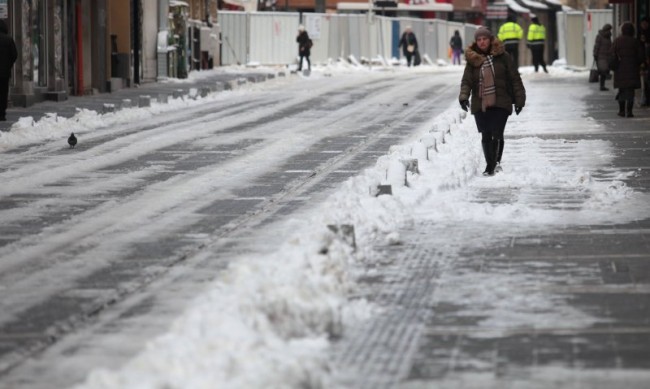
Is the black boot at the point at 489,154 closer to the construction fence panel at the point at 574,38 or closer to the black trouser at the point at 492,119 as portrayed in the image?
the black trouser at the point at 492,119

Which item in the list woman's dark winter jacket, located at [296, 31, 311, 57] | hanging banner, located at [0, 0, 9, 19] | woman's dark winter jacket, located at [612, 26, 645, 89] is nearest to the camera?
woman's dark winter jacket, located at [612, 26, 645, 89]

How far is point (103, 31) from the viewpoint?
4181cm

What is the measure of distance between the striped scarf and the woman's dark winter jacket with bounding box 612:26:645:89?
10547mm

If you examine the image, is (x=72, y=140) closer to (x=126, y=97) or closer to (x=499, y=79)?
(x=499, y=79)

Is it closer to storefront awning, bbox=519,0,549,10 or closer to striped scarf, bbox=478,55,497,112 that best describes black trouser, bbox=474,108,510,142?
striped scarf, bbox=478,55,497,112

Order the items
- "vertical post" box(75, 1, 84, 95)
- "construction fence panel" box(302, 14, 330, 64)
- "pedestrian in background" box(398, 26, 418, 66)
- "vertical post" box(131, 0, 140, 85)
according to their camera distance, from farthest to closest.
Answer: "pedestrian in background" box(398, 26, 418, 66), "construction fence panel" box(302, 14, 330, 64), "vertical post" box(131, 0, 140, 85), "vertical post" box(75, 1, 84, 95)

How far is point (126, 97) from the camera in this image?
38000 mm

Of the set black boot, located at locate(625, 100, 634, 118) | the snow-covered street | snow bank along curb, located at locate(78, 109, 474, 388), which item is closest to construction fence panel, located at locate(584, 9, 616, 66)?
black boot, located at locate(625, 100, 634, 118)

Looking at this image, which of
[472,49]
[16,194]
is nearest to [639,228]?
[472,49]

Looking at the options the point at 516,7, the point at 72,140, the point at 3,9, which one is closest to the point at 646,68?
the point at 3,9

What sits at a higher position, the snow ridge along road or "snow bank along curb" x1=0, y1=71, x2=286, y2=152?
"snow bank along curb" x1=0, y1=71, x2=286, y2=152

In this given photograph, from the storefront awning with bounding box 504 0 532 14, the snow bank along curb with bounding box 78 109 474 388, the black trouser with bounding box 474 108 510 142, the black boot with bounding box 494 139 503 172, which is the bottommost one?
the snow bank along curb with bounding box 78 109 474 388

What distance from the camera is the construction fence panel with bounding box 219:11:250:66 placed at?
64.9 metres

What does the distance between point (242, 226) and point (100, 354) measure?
5.42m
